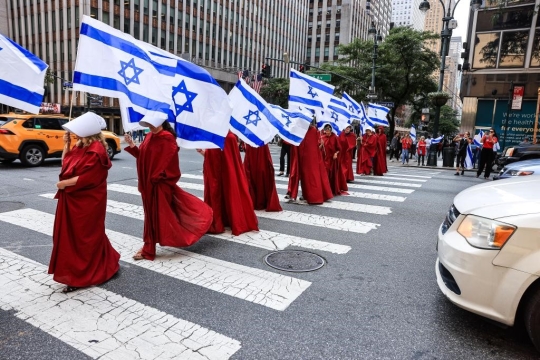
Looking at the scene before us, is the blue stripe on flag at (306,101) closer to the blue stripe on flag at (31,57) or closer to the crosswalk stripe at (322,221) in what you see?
the crosswalk stripe at (322,221)

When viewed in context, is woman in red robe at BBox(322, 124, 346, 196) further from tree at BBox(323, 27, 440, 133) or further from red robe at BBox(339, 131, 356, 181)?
tree at BBox(323, 27, 440, 133)

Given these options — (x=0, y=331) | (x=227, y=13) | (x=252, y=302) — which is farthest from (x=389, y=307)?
(x=227, y=13)

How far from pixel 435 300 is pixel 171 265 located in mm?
2913

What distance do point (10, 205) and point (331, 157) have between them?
697cm

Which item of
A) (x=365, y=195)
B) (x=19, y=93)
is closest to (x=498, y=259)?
(x=19, y=93)

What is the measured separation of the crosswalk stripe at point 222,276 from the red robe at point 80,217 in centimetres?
78

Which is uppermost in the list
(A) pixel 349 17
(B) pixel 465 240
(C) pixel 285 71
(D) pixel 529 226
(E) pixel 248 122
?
(A) pixel 349 17

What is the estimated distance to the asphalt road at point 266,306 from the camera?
2.86 meters

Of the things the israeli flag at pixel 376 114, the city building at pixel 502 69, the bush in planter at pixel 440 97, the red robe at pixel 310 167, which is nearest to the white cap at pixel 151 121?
the red robe at pixel 310 167

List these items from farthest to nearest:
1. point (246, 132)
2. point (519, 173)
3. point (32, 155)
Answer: point (32, 155)
point (519, 173)
point (246, 132)

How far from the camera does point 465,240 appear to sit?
115 inches

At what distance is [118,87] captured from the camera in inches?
163

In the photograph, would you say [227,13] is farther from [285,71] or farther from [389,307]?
[389,307]

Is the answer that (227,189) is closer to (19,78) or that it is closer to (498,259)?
(19,78)
